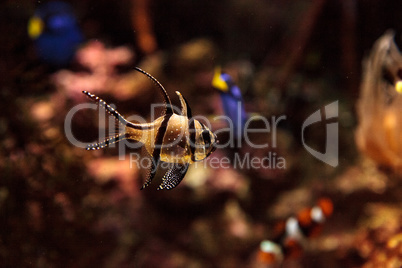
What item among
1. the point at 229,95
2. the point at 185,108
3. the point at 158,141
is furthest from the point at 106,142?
the point at 229,95

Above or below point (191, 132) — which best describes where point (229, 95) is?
above

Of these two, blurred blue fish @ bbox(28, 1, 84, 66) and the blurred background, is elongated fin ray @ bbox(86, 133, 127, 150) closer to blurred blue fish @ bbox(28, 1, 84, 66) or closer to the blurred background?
the blurred background

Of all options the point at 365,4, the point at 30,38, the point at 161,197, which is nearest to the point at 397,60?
the point at 365,4

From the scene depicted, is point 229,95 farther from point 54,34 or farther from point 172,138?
point 54,34

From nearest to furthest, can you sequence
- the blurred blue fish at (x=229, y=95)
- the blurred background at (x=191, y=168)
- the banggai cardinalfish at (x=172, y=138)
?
1. the banggai cardinalfish at (x=172, y=138)
2. the blurred blue fish at (x=229, y=95)
3. the blurred background at (x=191, y=168)

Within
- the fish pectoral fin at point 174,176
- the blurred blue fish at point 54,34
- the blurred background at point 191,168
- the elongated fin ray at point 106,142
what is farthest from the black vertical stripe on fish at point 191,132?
the blurred blue fish at point 54,34

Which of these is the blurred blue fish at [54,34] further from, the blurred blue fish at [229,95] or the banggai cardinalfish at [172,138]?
the banggai cardinalfish at [172,138]
